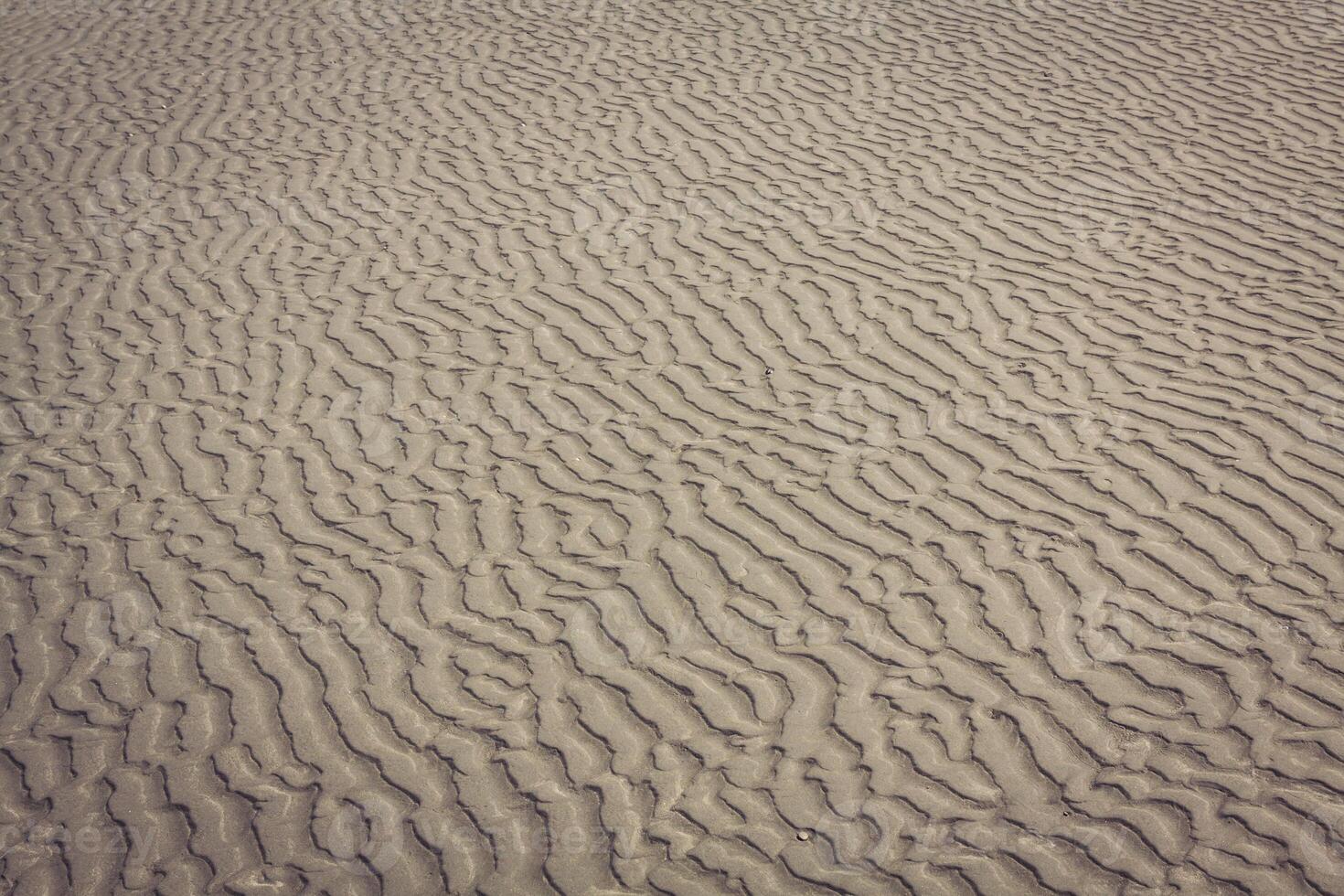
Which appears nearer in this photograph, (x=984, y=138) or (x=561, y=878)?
(x=561, y=878)

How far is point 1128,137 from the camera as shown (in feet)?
30.4

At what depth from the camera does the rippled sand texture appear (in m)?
3.77

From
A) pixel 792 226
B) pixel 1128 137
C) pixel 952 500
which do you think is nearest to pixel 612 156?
pixel 792 226

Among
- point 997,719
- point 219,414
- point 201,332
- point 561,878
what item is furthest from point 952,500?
point 201,332

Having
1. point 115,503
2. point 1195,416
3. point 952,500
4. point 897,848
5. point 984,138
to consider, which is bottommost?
point 115,503

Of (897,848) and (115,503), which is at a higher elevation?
(897,848)

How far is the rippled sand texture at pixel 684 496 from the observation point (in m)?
Answer: 3.77

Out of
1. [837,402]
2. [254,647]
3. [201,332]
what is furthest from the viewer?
[201,332]

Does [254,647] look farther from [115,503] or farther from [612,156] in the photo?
[612,156]

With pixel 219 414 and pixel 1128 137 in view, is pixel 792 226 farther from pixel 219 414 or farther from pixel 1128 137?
pixel 219 414

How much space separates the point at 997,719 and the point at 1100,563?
3.84ft

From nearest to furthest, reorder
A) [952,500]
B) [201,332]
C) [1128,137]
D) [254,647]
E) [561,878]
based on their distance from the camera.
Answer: [561,878]
[254,647]
[952,500]
[201,332]
[1128,137]

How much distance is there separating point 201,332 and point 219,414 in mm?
1136

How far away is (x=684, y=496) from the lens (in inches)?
211
